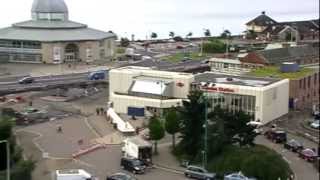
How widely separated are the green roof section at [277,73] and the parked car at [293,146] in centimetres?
414

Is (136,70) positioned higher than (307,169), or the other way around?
(136,70)

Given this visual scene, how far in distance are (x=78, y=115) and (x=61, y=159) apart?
3.76 m

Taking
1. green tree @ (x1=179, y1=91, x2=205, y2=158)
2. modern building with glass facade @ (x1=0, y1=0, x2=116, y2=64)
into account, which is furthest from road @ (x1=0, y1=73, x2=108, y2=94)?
green tree @ (x1=179, y1=91, x2=205, y2=158)

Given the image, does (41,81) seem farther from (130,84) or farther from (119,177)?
(119,177)

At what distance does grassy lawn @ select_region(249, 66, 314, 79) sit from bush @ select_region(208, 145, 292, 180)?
20.3ft

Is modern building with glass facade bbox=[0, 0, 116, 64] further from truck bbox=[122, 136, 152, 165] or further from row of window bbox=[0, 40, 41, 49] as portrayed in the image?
truck bbox=[122, 136, 152, 165]

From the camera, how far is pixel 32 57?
2227 centimetres

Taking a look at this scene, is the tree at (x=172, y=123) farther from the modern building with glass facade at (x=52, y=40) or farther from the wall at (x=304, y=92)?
the modern building with glass facade at (x=52, y=40)

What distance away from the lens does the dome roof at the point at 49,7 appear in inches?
945

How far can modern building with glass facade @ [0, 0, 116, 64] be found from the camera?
22.2 meters

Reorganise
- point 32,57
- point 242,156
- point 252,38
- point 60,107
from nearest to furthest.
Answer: point 242,156, point 60,107, point 32,57, point 252,38

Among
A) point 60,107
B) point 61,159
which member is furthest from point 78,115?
point 61,159

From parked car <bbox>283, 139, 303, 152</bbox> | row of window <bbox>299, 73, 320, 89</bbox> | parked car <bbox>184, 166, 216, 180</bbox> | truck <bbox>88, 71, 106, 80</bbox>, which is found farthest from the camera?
truck <bbox>88, 71, 106, 80</bbox>

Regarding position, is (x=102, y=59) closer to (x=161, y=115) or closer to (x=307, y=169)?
(x=161, y=115)
